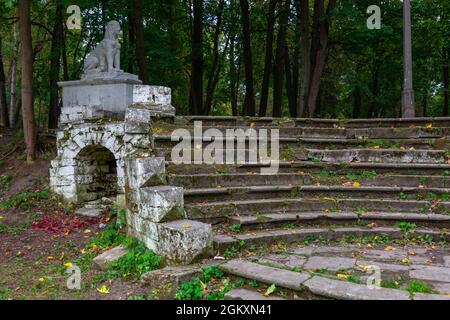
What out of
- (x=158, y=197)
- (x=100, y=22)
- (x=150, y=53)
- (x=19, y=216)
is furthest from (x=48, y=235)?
(x=100, y=22)

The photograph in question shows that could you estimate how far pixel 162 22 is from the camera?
1684cm

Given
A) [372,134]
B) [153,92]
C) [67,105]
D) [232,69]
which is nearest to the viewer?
[153,92]

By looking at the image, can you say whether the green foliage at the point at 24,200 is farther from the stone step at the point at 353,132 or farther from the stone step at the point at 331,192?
the stone step at the point at 331,192

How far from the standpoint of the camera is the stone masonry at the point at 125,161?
453cm

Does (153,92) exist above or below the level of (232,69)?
below

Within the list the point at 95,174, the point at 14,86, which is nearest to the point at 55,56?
the point at 14,86

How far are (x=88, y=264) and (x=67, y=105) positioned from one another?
5.48 meters

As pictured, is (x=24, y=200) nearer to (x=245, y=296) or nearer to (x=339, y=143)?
(x=339, y=143)

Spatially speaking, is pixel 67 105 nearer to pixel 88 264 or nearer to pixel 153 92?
pixel 153 92

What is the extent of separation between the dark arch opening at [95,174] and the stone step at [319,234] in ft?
16.7

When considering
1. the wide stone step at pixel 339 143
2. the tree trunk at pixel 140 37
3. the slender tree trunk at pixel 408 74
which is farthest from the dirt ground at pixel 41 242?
the slender tree trunk at pixel 408 74

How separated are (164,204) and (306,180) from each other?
2.58m

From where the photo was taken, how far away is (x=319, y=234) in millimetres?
5129

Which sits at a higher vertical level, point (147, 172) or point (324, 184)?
point (147, 172)
